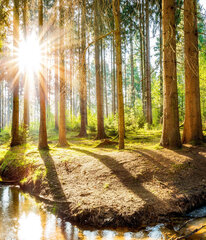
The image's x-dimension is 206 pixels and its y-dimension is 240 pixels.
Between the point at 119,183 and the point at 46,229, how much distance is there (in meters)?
2.07

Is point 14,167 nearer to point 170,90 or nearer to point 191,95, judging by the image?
point 170,90

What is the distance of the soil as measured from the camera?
13.5ft

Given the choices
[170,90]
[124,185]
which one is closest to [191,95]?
[170,90]

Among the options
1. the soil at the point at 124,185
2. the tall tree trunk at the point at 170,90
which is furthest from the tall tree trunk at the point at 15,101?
the tall tree trunk at the point at 170,90

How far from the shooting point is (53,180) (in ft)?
20.0

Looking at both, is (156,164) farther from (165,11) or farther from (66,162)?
(165,11)

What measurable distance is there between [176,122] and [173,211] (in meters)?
3.54

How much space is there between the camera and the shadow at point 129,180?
457 cm

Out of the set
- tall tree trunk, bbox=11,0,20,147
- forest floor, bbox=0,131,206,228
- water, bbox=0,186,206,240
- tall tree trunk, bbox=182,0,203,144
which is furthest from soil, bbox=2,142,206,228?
tall tree trunk, bbox=11,0,20,147

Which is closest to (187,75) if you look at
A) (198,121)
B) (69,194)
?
(198,121)

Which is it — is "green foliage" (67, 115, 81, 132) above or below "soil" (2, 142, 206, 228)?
above

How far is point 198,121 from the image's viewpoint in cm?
769

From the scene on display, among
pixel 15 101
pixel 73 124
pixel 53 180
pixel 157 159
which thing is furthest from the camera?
pixel 73 124

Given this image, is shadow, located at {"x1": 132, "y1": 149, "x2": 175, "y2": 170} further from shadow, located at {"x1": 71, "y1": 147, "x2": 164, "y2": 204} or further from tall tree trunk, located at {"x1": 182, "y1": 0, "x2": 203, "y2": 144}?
tall tree trunk, located at {"x1": 182, "y1": 0, "x2": 203, "y2": 144}
